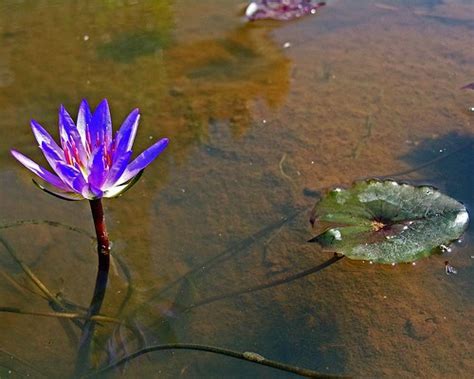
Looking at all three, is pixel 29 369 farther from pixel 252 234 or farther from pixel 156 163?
pixel 156 163

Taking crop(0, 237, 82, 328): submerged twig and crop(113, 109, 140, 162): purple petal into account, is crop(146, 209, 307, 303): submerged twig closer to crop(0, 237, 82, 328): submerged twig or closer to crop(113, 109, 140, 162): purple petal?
crop(0, 237, 82, 328): submerged twig

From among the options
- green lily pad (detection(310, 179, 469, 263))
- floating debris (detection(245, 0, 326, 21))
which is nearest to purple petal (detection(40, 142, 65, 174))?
green lily pad (detection(310, 179, 469, 263))

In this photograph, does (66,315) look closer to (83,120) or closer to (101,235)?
(101,235)

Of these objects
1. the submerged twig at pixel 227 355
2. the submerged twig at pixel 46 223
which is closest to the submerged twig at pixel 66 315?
the submerged twig at pixel 227 355

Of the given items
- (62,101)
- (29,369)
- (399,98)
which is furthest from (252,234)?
(62,101)

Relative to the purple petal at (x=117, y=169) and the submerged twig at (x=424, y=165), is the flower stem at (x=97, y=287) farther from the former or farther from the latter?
the submerged twig at (x=424, y=165)
